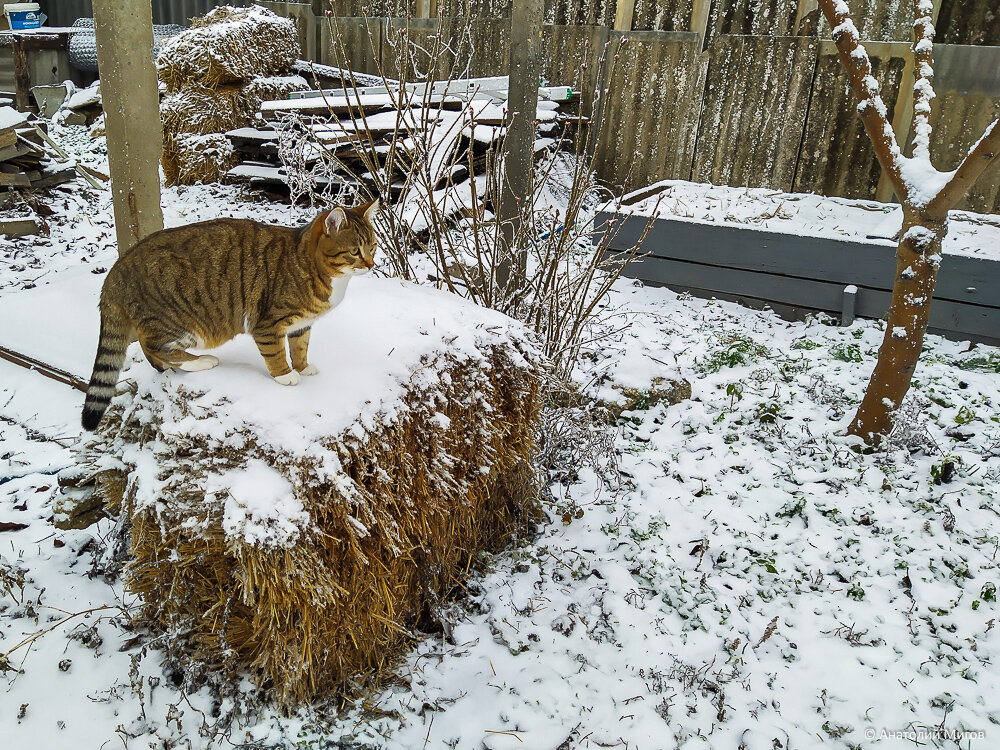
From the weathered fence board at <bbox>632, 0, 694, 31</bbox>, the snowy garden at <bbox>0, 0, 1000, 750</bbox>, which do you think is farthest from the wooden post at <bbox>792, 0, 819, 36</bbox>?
the snowy garden at <bbox>0, 0, 1000, 750</bbox>

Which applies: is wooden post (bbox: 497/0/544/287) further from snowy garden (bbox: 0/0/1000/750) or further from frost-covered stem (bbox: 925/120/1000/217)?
frost-covered stem (bbox: 925/120/1000/217)

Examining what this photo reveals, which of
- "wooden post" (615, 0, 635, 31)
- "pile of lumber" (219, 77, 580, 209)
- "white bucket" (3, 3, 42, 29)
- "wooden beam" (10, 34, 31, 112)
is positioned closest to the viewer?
"pile of lumber" (219, 77, 580, 209)

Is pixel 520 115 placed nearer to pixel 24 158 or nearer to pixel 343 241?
pixel 343 241

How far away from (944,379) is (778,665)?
268 centimetres

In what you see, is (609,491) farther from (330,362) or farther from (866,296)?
(866,296)

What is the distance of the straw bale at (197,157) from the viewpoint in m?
7.09

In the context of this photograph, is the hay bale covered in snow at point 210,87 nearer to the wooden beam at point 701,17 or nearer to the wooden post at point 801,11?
the wooden beam at point 701,17

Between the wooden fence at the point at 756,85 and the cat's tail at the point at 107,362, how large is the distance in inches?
149

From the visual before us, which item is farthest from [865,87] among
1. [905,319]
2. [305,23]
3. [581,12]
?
[305,23]

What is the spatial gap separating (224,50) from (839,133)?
20.4 ft

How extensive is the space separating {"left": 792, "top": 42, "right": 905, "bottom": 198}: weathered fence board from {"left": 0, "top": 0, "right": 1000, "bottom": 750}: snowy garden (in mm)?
1634

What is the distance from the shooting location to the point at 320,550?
81.0 inches

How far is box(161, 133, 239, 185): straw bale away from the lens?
279 inches

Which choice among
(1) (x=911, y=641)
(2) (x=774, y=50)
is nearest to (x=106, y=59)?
(1) (x=911, y=641)
